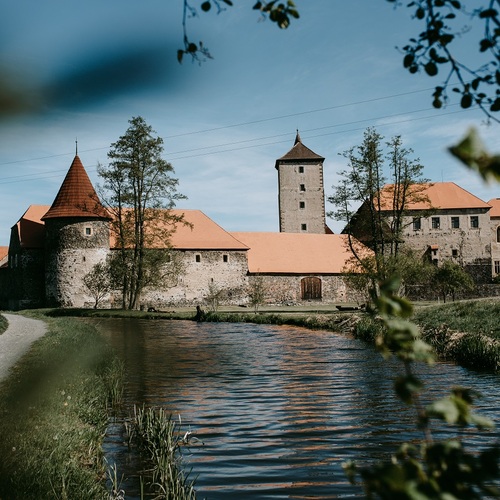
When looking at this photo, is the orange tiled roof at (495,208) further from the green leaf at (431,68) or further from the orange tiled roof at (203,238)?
the green leaf at (431,68)

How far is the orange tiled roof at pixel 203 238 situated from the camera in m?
46.4

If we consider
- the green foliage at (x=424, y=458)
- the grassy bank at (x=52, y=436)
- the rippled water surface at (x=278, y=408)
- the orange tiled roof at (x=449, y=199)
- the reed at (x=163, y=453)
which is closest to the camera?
the green foliage at (x=424, y=458)

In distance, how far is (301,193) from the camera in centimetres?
5900

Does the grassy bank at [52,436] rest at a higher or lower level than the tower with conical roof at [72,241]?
lower

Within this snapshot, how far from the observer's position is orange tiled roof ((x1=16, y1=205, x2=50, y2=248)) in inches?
1743

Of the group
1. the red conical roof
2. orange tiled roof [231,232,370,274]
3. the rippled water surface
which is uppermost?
the red conical roof

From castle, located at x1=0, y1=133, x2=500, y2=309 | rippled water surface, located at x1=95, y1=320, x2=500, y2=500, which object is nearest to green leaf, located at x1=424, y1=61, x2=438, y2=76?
rippled water surface, located at x1=95, y1=320, x2=500, y2=500

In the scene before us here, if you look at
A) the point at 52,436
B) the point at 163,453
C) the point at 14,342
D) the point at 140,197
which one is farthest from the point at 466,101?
the point at 140,197

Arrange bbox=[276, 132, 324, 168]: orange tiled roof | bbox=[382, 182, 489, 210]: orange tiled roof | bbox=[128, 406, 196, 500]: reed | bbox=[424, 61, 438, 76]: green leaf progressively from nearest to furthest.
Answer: bbox=[424, 61, 438, 76]: green leaf
bbox=[128, 406, 196, 500]: reed
bbox=[382, 182, 489, 210]: orange tiled roof
bbox=[276, 132, 324, 168]: orange tiled roof

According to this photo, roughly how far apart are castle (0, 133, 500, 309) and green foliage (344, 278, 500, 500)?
117 feet

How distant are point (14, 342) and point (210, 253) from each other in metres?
30.8

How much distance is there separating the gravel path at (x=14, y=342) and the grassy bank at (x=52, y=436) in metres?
2.14

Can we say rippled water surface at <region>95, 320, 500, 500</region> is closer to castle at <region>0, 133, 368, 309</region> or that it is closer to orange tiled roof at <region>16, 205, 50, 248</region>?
castle at <region>0, 133, 368, 309</region>

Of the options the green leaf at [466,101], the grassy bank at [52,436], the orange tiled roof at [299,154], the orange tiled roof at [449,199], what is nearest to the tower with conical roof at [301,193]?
the orange tiled roof at [299,154]
